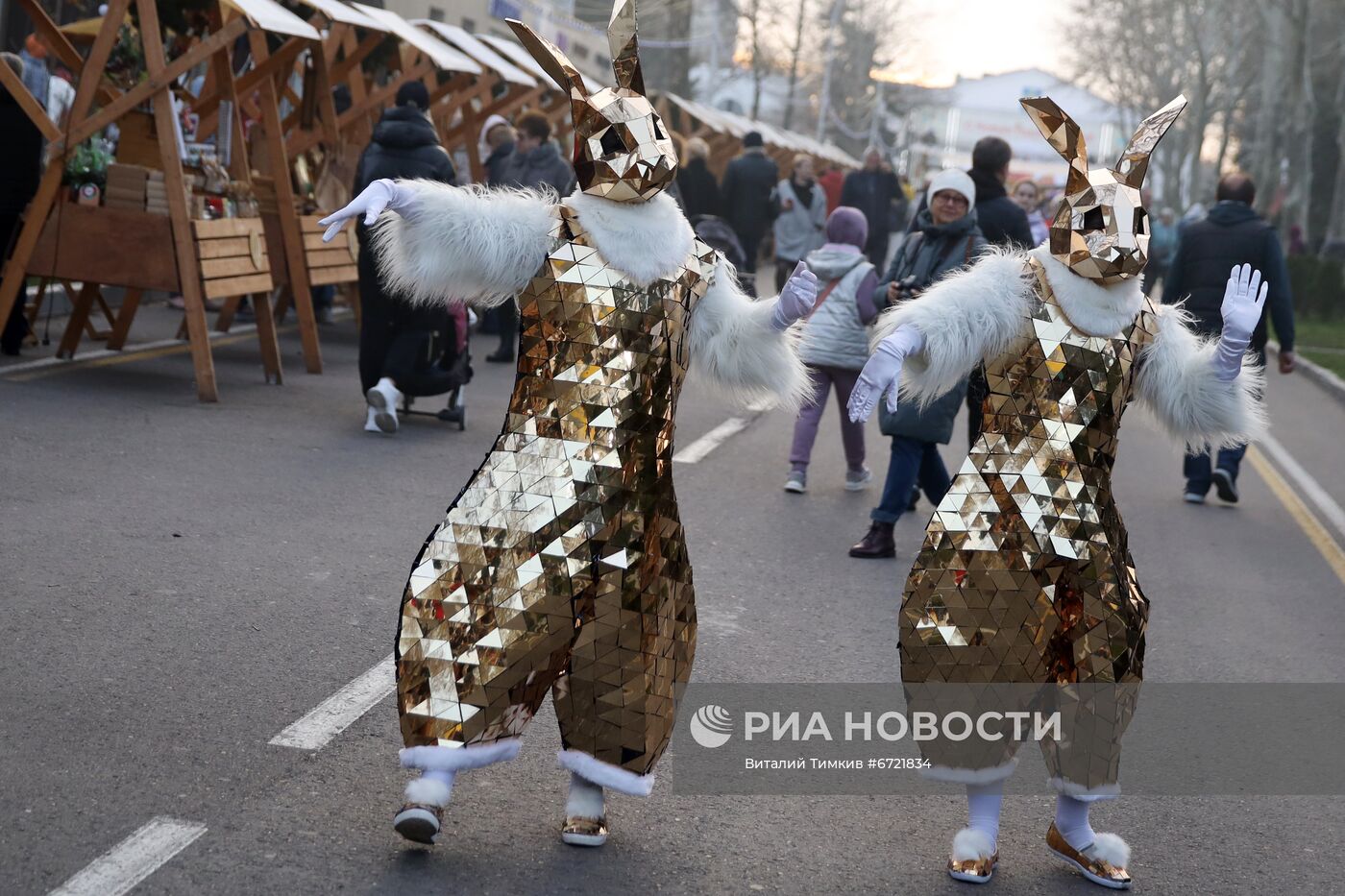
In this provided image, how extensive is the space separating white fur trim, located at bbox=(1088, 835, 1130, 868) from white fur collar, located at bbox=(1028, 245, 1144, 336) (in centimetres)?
123

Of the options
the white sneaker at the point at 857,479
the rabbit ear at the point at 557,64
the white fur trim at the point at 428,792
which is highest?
the rabbit ear at the point at 557,64

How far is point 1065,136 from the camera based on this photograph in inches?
164

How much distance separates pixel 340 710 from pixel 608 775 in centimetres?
121

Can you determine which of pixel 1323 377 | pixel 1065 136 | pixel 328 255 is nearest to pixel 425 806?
pixel 1065 136

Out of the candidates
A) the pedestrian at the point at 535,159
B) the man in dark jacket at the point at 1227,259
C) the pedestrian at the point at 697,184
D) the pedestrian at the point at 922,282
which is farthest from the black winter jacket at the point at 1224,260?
the pedestrian at the point at 697,184

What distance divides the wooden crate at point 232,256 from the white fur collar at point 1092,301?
6.91 metres

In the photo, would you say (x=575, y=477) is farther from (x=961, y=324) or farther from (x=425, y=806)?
(x=961, y=324)

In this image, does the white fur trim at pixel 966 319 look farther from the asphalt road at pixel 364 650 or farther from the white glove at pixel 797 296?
the asphalt road at pixel 364 650

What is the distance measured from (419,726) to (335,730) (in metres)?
1.01

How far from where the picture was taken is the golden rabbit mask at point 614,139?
154 inches

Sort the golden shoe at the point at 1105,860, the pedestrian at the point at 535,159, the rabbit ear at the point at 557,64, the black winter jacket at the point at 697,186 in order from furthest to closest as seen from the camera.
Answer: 1. the black winter jacket at the point at 697,186
2. the pedestrian at the point at 535,159
3. the golden shoe at the point at 1105,860
4. the rabbit ear at the point at 557,64

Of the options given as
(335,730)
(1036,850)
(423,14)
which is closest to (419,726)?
(335,730)

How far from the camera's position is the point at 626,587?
377 cm

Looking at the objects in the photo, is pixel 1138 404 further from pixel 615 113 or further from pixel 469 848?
pixel 469 848
